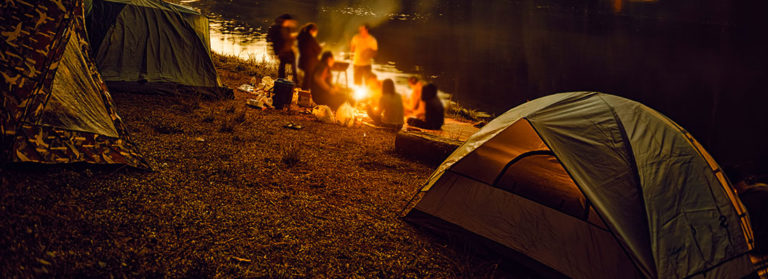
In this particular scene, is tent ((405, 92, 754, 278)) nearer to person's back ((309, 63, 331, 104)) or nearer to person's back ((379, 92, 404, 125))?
person's back ((379, 92, 404, 125))

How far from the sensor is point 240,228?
423 centimetres

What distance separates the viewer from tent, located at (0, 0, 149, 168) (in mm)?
3918

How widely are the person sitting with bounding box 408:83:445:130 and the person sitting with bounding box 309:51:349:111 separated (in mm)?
2012

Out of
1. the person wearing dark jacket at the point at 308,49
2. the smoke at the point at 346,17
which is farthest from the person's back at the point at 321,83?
the smoke at the point at 346,17

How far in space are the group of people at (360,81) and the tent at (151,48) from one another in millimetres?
1924

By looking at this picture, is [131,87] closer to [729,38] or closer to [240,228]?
[240,228]

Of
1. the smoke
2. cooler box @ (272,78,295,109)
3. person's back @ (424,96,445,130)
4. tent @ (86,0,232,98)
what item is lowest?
person's back @ (424,96,445,130)

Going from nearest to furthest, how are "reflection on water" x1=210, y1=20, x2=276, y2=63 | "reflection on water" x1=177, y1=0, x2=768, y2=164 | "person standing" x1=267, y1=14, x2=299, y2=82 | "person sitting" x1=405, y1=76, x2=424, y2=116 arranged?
"person sitting" x1=405, y1=76, x2=424, y2=116 < "person standing" x1=267, y1=14, x2=299, y2=82 < "reflection on water" x1=210, y1=20, x2=276, y2=63 < "reflection on water" x1=177, y1=0, x2=768, y2=164

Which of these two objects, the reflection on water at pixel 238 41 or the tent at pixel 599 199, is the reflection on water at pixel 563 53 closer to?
the reflection on water at pixel 238 41

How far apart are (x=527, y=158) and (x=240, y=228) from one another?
3.35 m

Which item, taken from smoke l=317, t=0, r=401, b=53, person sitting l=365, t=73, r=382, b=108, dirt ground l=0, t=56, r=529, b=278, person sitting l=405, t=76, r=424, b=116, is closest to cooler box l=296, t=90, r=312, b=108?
person sitting l=365, t=73, r=382, b=108

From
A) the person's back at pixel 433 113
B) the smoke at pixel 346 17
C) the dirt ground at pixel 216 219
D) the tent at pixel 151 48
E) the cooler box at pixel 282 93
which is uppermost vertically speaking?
the smoke at pixel 346 17

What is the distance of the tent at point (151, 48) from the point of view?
8.66m

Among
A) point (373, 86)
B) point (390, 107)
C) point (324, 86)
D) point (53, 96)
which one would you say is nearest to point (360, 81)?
point (373, 86)
